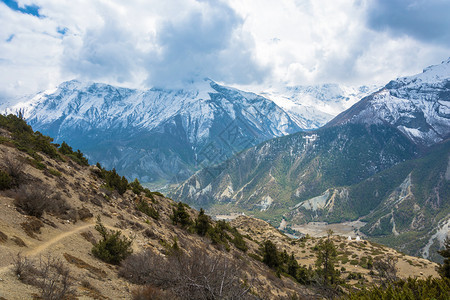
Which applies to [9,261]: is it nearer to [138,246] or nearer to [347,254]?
[138,246]

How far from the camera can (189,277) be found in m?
10.4

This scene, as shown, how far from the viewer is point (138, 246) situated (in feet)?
59.9

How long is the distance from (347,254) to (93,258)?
194 feet

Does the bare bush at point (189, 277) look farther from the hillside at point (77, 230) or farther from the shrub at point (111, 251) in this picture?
the shrub at point (111, 251)

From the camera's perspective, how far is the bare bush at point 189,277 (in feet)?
32.7

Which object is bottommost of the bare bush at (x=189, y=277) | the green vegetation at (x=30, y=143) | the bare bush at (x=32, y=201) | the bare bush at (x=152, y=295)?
the bare bush at (x=152, y=295)

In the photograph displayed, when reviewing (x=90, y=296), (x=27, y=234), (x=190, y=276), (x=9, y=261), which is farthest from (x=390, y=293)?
(x=27, y=234)

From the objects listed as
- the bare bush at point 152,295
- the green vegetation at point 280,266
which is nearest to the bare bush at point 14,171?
the bare bush at point 152,295

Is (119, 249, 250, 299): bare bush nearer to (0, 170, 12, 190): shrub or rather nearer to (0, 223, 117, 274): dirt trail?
(0, 223, 117, 274): dirt trail

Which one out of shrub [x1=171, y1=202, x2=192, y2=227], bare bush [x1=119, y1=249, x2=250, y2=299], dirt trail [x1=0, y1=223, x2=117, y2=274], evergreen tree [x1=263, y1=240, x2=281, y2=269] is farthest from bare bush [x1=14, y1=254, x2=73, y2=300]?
evergreen tree [x1=263, y1=240, x2=281, y2=269]

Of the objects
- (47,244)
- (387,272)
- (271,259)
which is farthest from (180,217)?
(387,272)

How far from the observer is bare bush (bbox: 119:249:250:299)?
995 cm

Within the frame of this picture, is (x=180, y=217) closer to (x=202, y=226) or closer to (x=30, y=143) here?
(x=202, y=226)

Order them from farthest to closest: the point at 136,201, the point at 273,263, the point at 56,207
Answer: the point at 273,263 → the point at 136,201 → the point at 56,207
